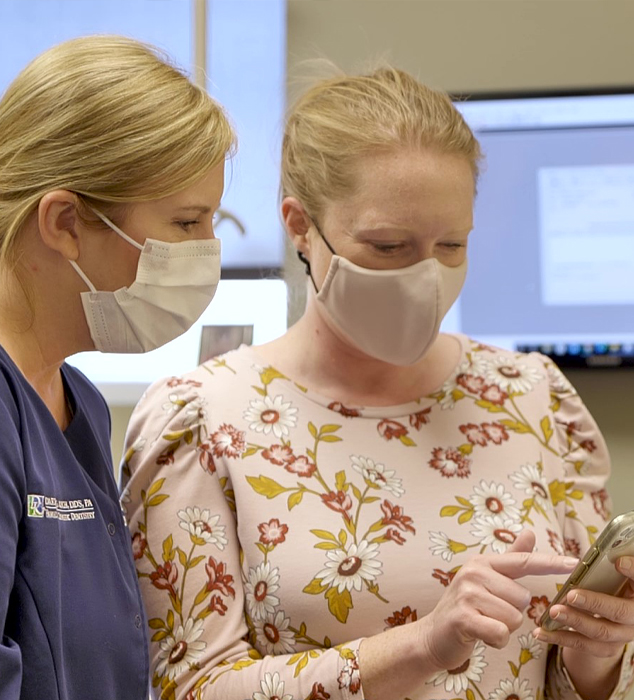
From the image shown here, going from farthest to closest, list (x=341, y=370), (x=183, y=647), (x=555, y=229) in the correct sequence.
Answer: (x=555, y=229)
(x=341, y=370)
(x=183, y=647)

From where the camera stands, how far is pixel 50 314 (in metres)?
1.01

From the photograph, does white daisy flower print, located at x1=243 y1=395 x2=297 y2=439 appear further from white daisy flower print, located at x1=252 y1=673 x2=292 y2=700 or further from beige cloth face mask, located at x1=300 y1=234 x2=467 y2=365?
white daisy flower print, located at x1=252 y1=673 x2=292 y2=700

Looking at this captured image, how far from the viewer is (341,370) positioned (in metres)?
1.38

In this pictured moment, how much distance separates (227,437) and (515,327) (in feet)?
2.75

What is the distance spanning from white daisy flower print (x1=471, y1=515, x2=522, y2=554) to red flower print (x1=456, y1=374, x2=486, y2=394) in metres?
0.22

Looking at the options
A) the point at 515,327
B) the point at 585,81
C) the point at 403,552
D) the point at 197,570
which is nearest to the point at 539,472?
the point at 403,552

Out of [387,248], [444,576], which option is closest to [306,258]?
[387,248]

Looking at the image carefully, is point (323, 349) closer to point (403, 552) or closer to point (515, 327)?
point (403, 552)

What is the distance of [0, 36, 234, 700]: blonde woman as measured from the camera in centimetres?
92

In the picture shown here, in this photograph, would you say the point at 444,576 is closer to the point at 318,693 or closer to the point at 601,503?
the point at 318,693

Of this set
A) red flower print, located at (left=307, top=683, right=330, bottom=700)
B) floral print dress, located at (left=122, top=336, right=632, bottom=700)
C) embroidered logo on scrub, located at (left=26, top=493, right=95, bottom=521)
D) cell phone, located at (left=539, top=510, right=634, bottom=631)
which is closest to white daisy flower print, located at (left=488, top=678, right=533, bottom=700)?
floral print dress, located at (left=122, top=336, right=632, bottom=700)

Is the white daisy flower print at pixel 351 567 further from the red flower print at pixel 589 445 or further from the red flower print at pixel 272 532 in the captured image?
the red flower print at pixel 589 445

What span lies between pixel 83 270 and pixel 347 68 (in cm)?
114

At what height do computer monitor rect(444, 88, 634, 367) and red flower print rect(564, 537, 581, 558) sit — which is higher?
computer monitor rect(444, 88, 634, 367)
